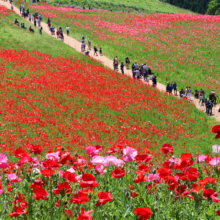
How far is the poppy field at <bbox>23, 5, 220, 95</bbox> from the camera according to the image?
37500 millimetres

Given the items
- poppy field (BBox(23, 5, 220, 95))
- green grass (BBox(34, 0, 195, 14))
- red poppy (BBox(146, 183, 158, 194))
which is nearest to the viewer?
red poppy (BBox(146, 183, 158, 194))

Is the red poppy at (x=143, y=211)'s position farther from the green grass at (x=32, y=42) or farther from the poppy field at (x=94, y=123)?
the green grass at (x=32, y=42)

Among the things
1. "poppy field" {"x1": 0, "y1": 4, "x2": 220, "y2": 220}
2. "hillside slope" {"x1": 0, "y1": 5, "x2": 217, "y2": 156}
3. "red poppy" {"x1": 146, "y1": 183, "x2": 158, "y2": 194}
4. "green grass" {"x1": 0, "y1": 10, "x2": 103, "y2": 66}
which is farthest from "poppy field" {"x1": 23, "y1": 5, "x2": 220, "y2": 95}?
"red poppy" {"x1": 146, "y1": 183, "x2": 158, "y2": 194}

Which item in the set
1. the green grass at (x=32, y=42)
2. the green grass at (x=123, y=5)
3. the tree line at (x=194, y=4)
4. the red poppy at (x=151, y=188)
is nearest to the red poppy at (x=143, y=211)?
the red poppy at (x=151, y=188)

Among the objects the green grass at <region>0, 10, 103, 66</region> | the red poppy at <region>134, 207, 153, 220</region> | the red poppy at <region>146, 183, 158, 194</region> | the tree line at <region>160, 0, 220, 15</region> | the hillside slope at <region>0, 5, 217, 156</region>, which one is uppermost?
the tree line at <region>160, 0, 220, 15</region>

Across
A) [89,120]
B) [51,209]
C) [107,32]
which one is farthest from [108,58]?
[51,209]

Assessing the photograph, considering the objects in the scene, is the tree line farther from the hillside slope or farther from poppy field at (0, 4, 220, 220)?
the hillside slope

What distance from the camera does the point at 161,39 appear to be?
47688 millimetres

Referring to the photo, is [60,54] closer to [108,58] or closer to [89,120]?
[108,58]

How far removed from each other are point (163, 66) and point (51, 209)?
36.3 m

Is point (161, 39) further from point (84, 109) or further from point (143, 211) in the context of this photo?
point (143, 211)

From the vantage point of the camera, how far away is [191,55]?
43.2 metres

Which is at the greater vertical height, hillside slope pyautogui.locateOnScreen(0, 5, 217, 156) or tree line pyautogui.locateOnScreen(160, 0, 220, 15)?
tree line pyautogui.locateOnScreen(160, 0, 220, 15)

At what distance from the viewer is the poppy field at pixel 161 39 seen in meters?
37.5
